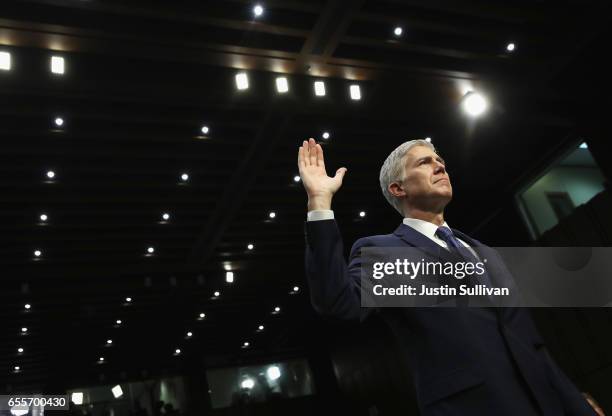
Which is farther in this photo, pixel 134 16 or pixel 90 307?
pixel 90 307

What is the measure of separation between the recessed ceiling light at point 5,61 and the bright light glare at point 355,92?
3545 millimetres

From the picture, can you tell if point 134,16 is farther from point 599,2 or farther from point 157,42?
point 599,2

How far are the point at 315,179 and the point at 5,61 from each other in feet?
17.3

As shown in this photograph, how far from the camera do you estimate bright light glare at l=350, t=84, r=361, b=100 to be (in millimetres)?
6741

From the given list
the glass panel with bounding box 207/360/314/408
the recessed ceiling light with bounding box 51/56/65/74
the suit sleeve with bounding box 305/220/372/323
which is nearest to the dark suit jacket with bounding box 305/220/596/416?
the suit sleeve with bounding box 305/220/372/323

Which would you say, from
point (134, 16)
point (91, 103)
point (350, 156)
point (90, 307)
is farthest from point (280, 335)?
point (134, 16)

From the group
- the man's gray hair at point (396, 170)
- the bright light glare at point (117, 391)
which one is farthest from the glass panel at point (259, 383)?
the man's gray hair at point (396, 170)

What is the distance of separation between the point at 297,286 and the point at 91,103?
23.6ft

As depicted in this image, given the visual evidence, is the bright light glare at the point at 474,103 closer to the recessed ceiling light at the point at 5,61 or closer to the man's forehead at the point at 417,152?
the recessed ceiling light at the point at 5,61

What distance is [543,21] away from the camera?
21.7 ft

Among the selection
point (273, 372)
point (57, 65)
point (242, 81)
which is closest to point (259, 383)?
point (273, 372)

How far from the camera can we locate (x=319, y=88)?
666cm

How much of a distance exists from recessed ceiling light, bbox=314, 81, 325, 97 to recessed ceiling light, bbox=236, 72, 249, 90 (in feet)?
2.63

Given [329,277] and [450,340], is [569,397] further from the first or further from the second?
[329,277]
